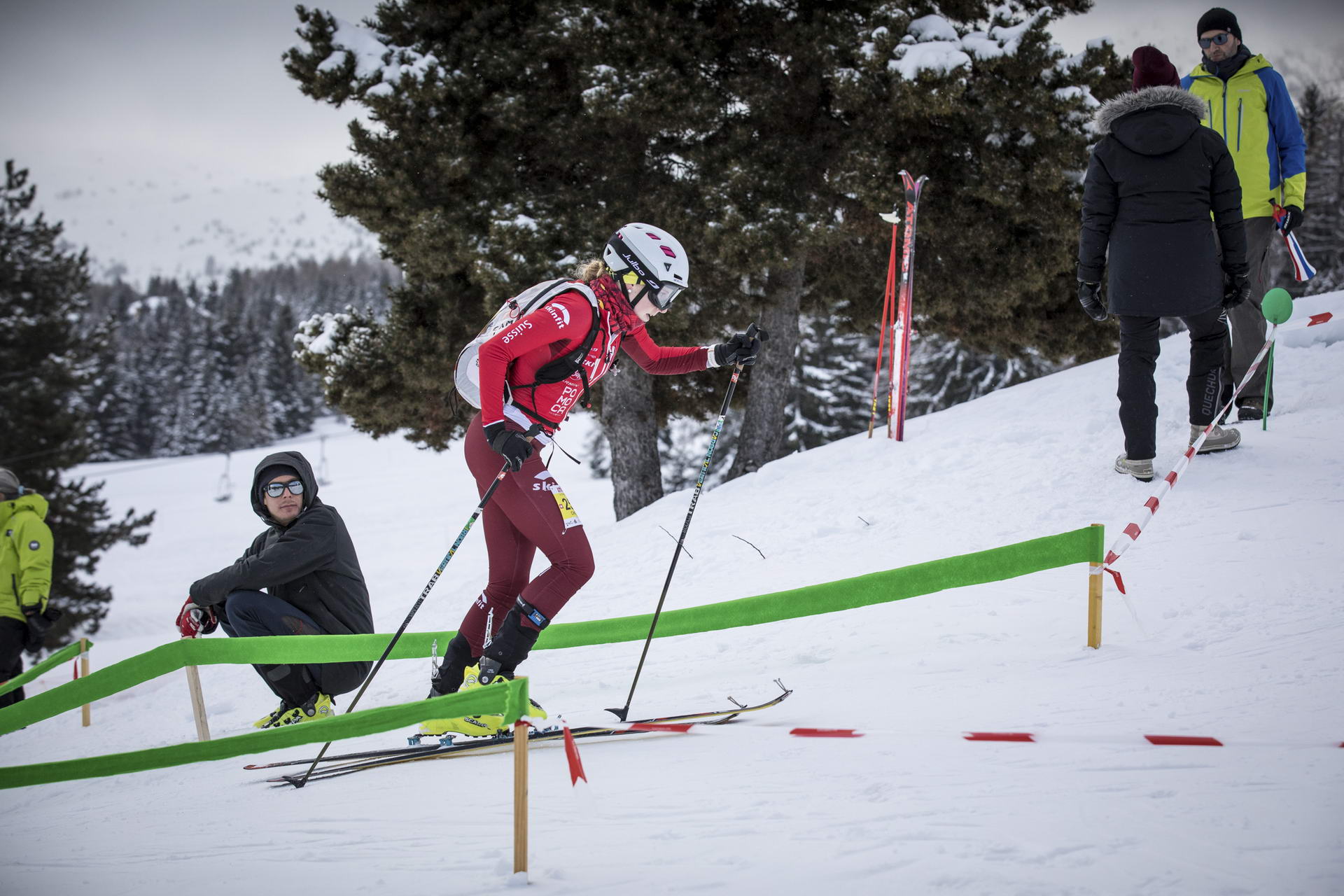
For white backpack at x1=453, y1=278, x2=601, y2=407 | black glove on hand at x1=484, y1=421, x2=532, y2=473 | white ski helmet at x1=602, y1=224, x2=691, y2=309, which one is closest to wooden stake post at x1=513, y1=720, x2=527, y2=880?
black glove on hand at x1=484, y1=421, x2=532, y2=473

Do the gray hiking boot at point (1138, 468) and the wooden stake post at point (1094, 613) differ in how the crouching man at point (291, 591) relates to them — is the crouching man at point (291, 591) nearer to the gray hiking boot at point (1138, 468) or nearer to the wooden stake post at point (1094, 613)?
the wooden stake post at point (1094, 613)

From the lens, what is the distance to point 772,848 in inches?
92.4

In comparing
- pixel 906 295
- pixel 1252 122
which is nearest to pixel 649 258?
pixel 1252 122

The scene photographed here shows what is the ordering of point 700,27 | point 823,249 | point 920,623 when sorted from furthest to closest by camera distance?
point 823,249 → point 700,27 → point 920,623

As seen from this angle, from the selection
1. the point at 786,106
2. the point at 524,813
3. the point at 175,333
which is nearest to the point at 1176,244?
the point at 524,813

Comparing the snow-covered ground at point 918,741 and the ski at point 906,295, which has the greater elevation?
the ski at point 906,295

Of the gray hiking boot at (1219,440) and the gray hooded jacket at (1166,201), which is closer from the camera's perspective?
the gray hooded jacket at (1166,201)

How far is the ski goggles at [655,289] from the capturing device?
394 cm

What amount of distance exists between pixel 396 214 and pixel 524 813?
8.78m

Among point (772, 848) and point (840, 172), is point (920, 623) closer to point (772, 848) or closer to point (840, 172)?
point (772, 848)

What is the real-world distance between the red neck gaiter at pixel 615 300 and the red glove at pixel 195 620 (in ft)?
8.76

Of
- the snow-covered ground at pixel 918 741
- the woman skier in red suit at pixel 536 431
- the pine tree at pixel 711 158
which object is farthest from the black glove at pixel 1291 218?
the woman skier in red suit at pixel 536 431

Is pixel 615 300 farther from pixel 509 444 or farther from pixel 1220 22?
pixel 1220 22

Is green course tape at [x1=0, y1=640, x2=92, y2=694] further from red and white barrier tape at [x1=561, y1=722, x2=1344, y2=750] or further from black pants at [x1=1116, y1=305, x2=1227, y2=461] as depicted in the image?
black pants at [x1=1116, y1=305, x2=1227, y2=461]
